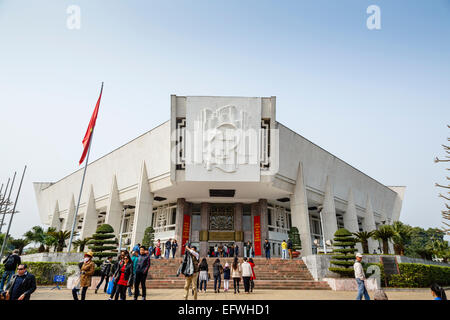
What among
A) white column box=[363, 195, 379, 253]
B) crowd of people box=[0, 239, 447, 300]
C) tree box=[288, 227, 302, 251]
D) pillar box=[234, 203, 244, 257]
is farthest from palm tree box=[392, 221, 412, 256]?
crowd of people box=[0, 239, 447, 300]

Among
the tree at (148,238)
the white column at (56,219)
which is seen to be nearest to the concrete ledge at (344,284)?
the tree at (148,238)

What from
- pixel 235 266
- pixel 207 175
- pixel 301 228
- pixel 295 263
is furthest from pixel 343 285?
pixel 207 175

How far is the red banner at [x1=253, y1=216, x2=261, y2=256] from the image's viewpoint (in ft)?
80.3

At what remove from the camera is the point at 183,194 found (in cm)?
2442

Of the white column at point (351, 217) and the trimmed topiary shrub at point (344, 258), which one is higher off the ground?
the white column at point (351, 217)

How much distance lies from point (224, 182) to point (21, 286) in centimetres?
1588

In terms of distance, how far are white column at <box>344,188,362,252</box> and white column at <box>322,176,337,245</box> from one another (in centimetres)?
406

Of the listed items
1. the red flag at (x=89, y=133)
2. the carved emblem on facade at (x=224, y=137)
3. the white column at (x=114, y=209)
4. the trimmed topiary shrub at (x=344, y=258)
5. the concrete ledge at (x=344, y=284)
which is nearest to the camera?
the concrete ledge at (x=344, y=284)

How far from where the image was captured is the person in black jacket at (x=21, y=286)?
5.41 meters

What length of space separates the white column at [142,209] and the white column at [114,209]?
13.7ft

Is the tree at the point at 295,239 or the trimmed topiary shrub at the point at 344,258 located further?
the tree at the point at 295,239

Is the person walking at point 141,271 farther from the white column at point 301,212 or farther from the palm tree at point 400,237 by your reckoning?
the white column at point 301,212
